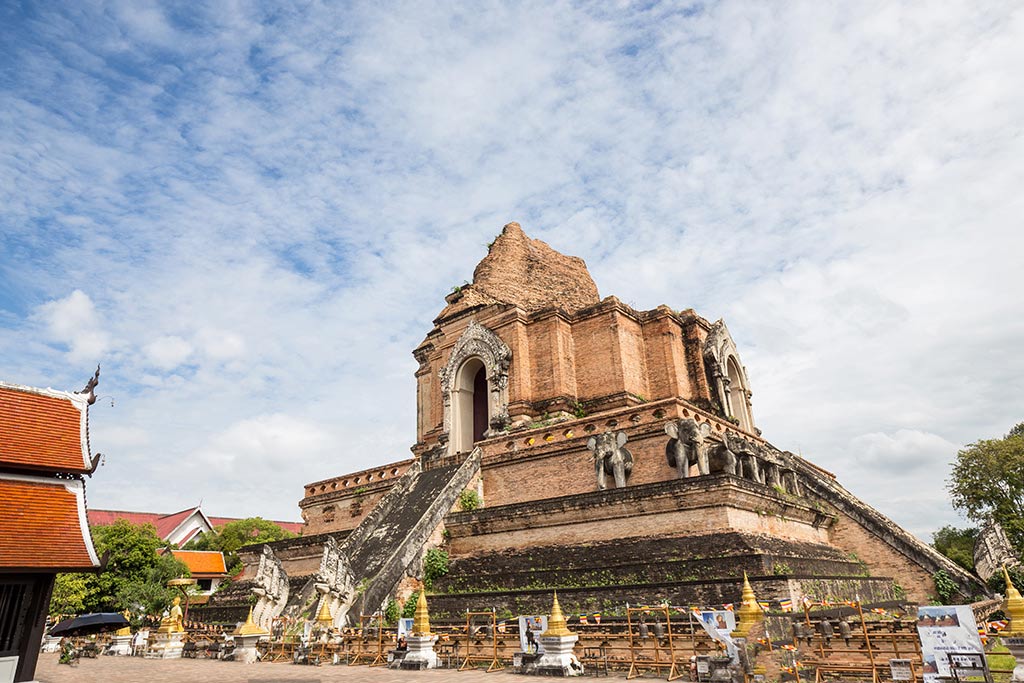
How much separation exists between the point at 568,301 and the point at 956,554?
2027cm

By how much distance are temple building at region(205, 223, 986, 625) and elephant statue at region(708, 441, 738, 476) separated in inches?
1.9

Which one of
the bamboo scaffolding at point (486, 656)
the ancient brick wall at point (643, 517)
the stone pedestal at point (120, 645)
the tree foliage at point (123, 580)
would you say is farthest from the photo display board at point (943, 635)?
the tree foliage at point (123, 580)

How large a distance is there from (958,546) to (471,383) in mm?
25530

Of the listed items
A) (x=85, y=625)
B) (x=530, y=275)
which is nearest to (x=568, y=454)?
(x=530, y=275)

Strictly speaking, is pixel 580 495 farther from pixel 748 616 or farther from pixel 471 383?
pixel 471 383

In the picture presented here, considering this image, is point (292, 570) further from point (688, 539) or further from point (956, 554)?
point (956, 554)

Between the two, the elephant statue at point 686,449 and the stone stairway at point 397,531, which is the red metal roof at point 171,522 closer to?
the stone stairway at point 397,531

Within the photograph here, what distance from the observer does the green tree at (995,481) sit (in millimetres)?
26653

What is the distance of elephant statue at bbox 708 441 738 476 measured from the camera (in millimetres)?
15070

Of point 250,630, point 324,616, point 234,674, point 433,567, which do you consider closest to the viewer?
point 234,674


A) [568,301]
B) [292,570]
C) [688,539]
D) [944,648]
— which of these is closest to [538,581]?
[688,539]

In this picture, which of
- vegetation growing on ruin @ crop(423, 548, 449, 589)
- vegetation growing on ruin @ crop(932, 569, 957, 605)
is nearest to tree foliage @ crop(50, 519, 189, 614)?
vegetation growing on ruin @ crop(423, 548, 449, 589)

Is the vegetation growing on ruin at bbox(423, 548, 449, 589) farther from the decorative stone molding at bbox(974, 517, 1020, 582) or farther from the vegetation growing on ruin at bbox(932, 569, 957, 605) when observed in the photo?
the decorative stone molding at bbox(974, 517, 1020, 582)

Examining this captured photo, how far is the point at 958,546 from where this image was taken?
107ft
